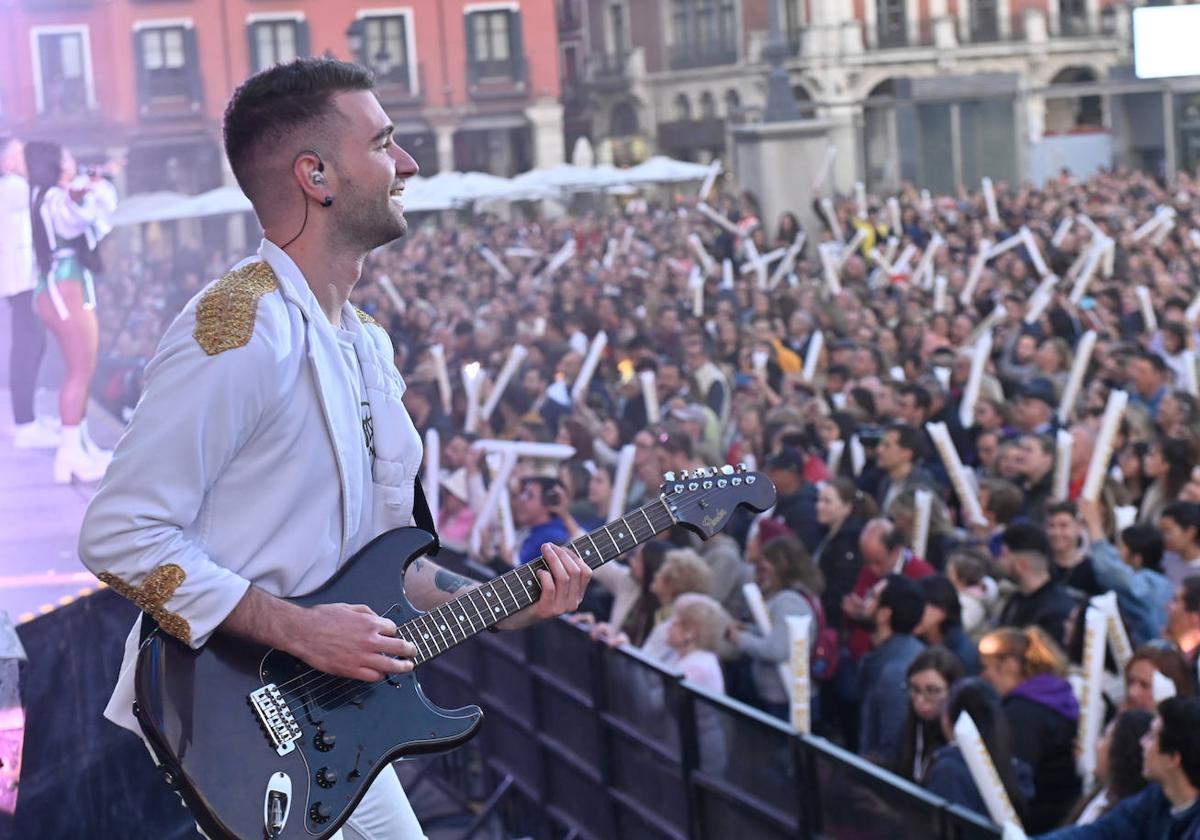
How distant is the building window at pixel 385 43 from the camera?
21.2m

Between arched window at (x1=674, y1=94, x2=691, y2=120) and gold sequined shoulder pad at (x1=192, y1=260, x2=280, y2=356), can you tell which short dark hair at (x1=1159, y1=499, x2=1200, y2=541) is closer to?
gold sequined shoulder pad at (x1=192, y1=260, x2=280, y2=356)

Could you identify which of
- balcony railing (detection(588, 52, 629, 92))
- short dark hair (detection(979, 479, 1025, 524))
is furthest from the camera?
balcony railing (detection(588, 52, 629, 92))

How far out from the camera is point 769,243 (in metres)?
19.1

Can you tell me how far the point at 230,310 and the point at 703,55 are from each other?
44.2 meters

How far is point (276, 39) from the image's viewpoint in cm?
1664

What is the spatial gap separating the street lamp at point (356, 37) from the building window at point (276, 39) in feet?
4.85

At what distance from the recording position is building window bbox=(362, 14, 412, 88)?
69.5ft

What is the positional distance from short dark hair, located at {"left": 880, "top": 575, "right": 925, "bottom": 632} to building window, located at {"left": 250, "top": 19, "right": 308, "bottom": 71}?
9.73 m

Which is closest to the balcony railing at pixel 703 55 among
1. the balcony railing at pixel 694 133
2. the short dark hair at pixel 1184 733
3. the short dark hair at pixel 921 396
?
the balcony railing at pixel 694 133

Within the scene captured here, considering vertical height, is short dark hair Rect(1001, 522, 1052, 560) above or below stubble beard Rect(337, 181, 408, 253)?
below

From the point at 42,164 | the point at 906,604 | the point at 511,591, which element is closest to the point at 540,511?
the point at 906,604

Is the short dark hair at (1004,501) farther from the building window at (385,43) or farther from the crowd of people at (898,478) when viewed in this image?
the building window at (385,43)

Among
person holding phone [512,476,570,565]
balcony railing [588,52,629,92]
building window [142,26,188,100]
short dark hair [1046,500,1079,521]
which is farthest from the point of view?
balcony railing [588,52,629,92]

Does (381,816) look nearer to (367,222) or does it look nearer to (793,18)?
(367,222)
